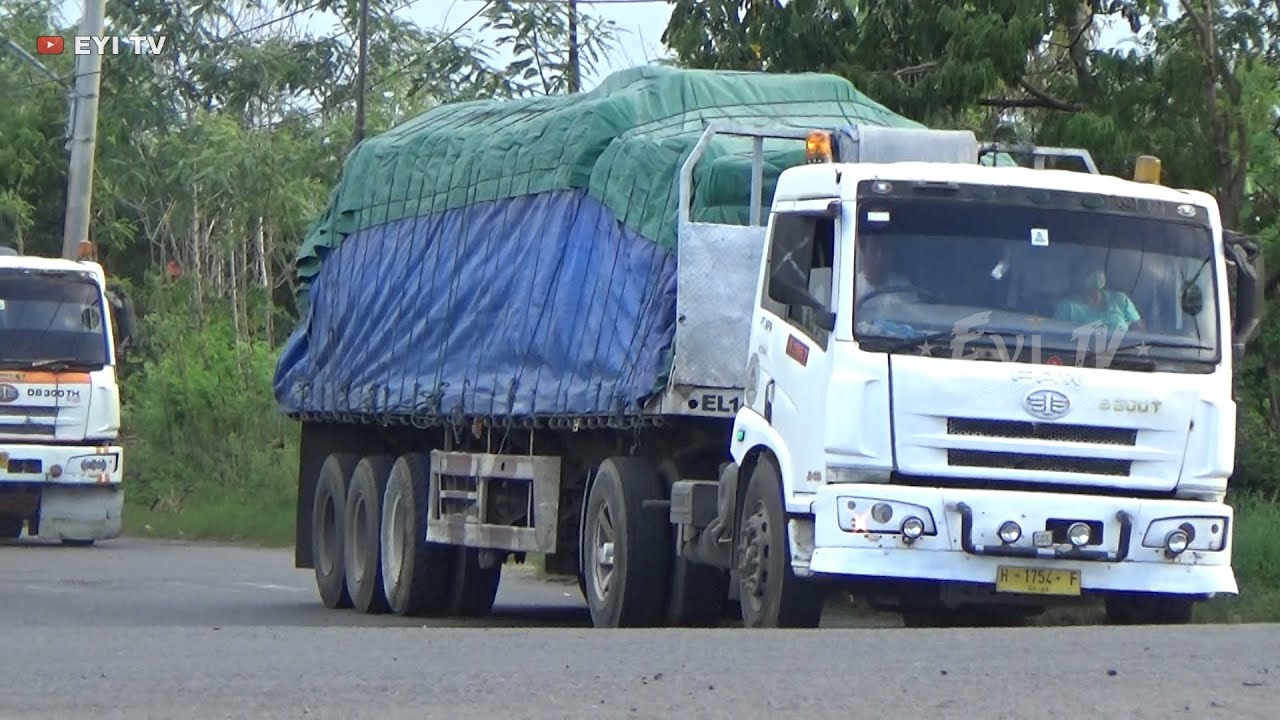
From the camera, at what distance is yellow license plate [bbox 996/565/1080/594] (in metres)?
11.9

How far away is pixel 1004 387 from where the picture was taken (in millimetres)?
11797

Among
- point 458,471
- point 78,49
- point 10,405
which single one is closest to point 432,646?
point 458,471

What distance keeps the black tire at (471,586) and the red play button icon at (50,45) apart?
2256 cm

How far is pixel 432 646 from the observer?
440 inches

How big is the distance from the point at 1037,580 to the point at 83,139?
2062 cm

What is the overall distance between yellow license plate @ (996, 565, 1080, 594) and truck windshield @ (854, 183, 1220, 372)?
3.36 ft

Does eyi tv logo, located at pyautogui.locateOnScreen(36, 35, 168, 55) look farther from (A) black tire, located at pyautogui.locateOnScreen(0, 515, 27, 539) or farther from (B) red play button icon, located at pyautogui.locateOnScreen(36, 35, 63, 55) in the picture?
(A) black tire, located at pyautogui.locateOnScreen(0, 515, 27, 539)

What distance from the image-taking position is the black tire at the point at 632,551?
1431cm

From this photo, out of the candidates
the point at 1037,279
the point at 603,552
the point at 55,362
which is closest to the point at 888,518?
the point at 1037,279

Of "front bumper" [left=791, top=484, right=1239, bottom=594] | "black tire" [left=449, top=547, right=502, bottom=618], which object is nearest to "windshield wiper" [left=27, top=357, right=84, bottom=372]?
"black tire" [left=449, top=547, right=502, bottom=618]

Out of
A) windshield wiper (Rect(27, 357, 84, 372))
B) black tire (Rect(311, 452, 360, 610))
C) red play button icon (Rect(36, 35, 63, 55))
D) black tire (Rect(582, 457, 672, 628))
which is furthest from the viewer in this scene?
red play button icon (Rect(36, 35, 63, 55))

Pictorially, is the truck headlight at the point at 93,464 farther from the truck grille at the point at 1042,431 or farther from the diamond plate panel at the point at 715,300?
the truck grille at the point at 1042,431

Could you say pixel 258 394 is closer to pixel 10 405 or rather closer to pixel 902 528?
pixel 10 405

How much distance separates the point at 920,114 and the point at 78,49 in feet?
43.0
